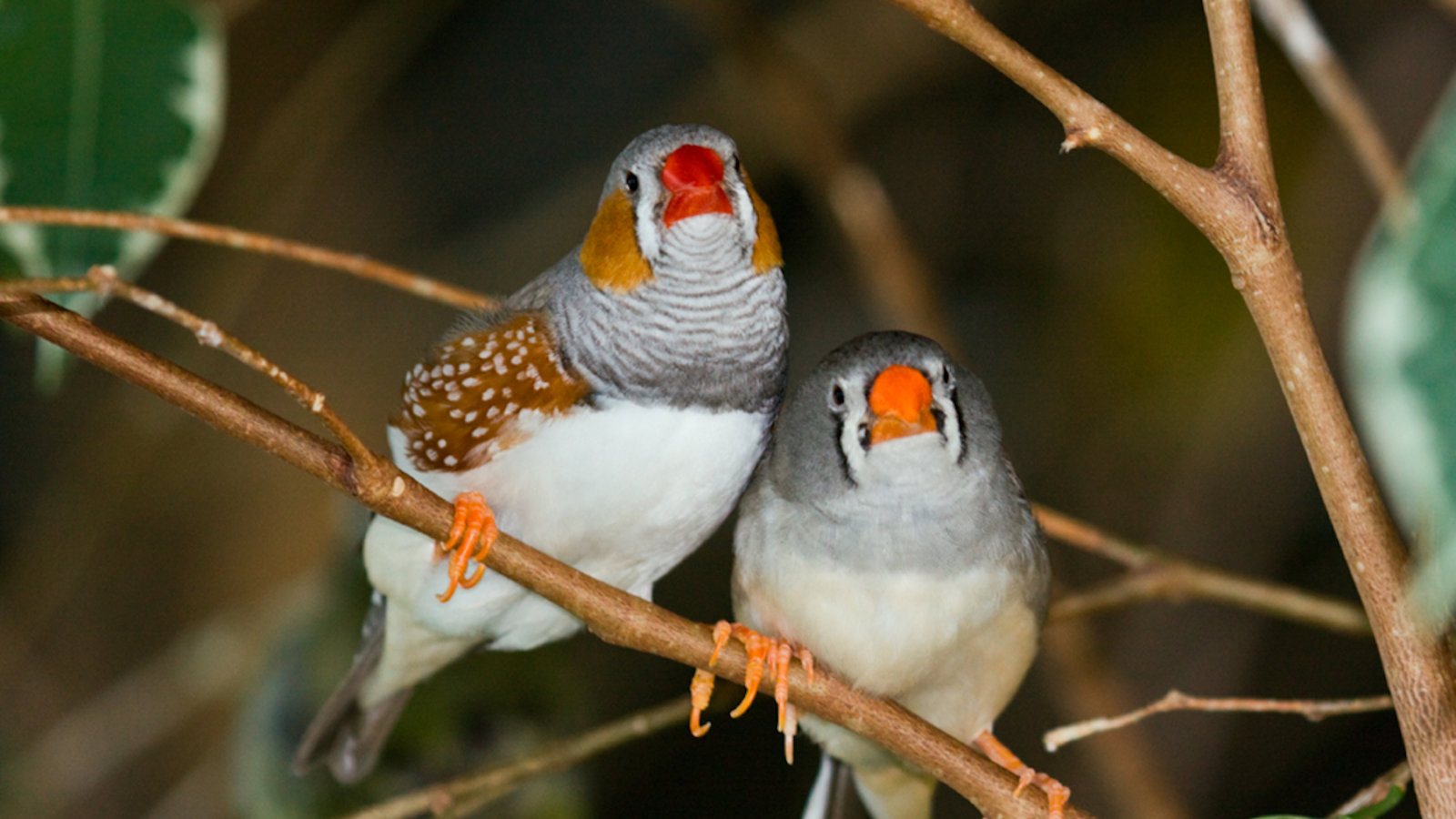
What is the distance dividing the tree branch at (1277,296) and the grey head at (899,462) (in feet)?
1.57

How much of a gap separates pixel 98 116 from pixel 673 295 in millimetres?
677

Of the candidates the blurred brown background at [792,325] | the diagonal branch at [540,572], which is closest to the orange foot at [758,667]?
the diagonal branch at [540,572]

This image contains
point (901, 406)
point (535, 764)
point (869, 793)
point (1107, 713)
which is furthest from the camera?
point (1107, 713)

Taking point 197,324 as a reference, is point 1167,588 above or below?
above

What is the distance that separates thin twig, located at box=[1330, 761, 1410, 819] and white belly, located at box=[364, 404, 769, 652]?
769 mm

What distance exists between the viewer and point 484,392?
1.67 meters

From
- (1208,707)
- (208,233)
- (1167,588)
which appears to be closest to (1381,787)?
(1208,707)

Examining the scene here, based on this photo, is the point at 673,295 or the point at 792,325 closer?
the point at 673,295

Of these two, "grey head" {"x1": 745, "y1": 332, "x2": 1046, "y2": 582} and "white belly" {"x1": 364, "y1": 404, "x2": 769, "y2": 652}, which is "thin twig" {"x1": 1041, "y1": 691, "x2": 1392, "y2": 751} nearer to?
"grey head" {"x1": 745, "y1": 332, "x2": 1046, "y2": 582}

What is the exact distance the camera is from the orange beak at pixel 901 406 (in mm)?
1522

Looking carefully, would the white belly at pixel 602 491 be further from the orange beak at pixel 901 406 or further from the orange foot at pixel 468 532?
the orange beak at pixel 901 406

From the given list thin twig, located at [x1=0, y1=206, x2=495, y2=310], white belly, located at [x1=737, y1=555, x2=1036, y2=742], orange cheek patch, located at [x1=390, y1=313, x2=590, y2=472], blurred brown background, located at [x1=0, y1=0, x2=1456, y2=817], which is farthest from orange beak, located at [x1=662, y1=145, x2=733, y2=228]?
blurred brown background, located at [x1=0, y1=0, x2=1456, y2=817]

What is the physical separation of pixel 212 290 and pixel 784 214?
4.80ft

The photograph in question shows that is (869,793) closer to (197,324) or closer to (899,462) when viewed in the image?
(899,462)
